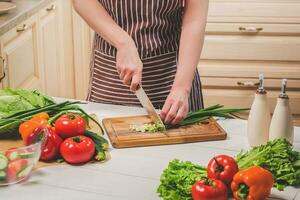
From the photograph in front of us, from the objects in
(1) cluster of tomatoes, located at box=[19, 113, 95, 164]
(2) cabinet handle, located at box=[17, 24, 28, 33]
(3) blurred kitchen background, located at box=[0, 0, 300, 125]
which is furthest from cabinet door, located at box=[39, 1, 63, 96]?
(1) cluster of tomatoes, located at box=[19, 113, 95, 164]

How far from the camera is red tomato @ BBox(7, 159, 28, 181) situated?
152 centimetres

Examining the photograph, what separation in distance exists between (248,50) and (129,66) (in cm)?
180

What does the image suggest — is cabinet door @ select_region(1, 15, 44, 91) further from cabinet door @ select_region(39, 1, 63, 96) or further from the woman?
the woman

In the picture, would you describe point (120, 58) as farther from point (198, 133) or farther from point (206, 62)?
point (206, 62)

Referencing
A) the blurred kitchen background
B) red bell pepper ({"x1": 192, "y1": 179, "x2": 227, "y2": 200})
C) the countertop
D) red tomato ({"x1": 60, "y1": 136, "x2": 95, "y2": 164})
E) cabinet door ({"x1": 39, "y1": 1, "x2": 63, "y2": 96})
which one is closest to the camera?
red bell pepper ({"x1": 192, "y1": 179, "x2": 227, "y2": 200})

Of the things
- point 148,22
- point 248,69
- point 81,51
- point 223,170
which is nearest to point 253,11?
point 248,69

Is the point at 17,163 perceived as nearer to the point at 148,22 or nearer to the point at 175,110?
the point at 175,110

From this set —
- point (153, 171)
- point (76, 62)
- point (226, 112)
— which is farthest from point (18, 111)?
point (76, 62)

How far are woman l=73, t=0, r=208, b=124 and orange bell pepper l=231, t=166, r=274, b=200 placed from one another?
65 centimetres

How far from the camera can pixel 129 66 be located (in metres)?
1.86

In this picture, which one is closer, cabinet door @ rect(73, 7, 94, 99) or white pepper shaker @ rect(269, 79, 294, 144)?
white pepper shaker @ rect(269, 79, 294, 144)

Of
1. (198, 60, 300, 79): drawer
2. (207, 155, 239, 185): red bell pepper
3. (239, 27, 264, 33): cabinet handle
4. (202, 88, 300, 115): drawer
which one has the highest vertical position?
(239, 27, 264, 33): cabinet handle

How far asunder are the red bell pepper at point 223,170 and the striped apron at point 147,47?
76 centimetres

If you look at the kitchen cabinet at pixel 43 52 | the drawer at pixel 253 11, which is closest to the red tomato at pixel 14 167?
the kitchen cabinet at pixel 43 52
